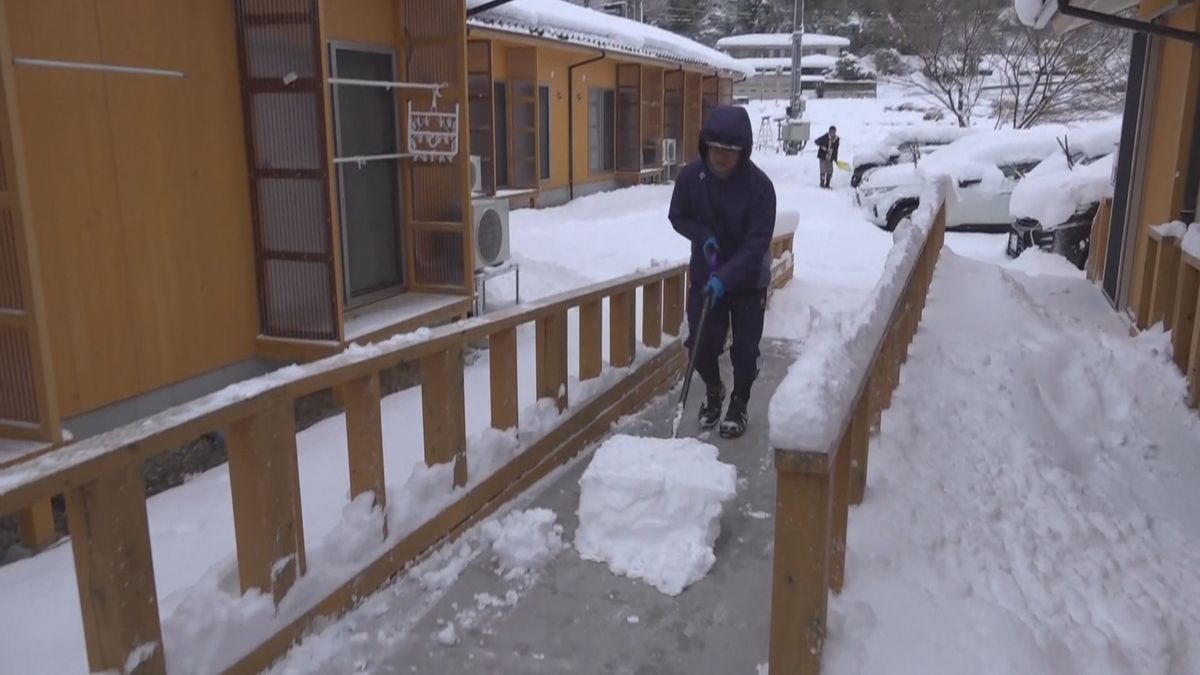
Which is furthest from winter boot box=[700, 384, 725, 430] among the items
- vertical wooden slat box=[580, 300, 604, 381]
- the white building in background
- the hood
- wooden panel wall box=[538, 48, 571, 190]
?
the white building in background

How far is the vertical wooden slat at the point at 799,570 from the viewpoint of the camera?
243 cm

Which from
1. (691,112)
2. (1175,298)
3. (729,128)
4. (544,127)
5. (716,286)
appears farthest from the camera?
(691,112)

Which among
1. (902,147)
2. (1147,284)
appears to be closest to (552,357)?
(1147,284)

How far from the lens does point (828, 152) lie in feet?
73.0

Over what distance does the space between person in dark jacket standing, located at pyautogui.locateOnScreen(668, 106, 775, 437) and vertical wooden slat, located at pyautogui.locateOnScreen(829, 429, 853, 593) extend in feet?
6.29

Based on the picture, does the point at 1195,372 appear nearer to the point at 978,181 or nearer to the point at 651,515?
the point at 651,515

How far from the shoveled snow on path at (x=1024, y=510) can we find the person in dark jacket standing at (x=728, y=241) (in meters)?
0.84

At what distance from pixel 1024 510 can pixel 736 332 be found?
1.63m

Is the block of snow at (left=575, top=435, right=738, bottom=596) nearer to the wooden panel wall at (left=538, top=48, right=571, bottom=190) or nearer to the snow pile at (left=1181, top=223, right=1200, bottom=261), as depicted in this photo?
the snow pile at (left=1181, top=223, right=1200, bottom=261)

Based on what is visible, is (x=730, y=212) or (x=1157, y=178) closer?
(x=730, y=212)

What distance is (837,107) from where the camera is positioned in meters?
50.1

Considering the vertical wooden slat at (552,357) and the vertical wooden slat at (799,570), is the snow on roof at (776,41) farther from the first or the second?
the vertical wooden slat at (799,570)

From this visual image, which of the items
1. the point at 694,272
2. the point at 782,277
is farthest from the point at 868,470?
the point at 782,277

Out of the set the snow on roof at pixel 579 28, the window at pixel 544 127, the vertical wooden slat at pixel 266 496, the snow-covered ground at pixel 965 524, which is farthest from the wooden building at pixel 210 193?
the window at pixel 544 127
